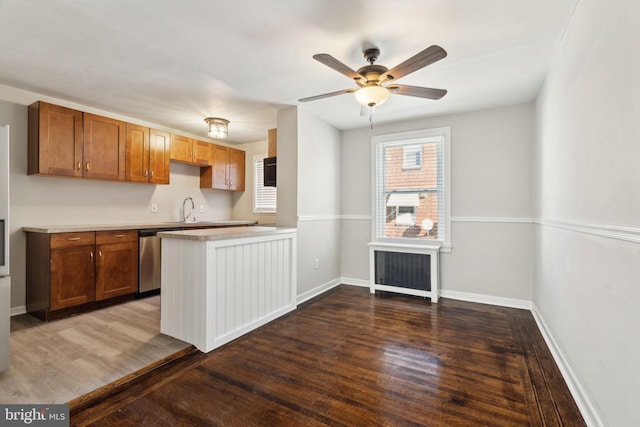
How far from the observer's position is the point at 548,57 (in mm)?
2471

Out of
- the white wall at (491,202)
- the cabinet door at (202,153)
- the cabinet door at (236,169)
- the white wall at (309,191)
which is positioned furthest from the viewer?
the cabinet door at (236,169)

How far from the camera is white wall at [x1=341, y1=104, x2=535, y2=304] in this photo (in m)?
3.54

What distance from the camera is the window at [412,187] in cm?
404

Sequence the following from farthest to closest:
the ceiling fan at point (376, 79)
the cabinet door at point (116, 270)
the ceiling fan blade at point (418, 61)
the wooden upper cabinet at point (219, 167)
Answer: the wooden upper cabinet at point (219, 167)
the cabinet door at point (116, 270)
the ceiling fan at point (376, 79)
the ceiling fan blade at point (418, 61)

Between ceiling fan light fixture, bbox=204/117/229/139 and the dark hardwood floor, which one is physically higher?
ceiling fan light fixture, bbox=204/117/229/139

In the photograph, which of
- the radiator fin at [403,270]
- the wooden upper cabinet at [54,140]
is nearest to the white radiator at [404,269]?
the radiator fin at [403,270]

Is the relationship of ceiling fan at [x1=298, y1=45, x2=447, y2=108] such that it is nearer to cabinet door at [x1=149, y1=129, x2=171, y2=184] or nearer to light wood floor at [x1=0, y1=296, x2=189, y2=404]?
light wood floor at [x1=0, y1=296, x2=189, y2=404]

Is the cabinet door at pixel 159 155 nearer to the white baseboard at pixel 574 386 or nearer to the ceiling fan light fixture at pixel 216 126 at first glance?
the ceiling fan light fixture at pixel 216 126

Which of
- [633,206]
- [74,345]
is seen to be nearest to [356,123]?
[633,206]

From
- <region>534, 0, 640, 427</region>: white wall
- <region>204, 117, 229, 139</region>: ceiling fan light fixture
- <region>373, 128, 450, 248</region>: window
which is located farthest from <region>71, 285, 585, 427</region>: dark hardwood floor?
<region>204, 117, 229, 139</region>: ceiling fan light fixture

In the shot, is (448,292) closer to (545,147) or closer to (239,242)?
(545,147)

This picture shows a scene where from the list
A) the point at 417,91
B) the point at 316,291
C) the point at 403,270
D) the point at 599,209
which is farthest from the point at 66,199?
the point at 599,209

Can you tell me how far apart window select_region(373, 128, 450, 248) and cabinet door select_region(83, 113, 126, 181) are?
347 cm

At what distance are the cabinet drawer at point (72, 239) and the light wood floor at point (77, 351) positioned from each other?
78cm
